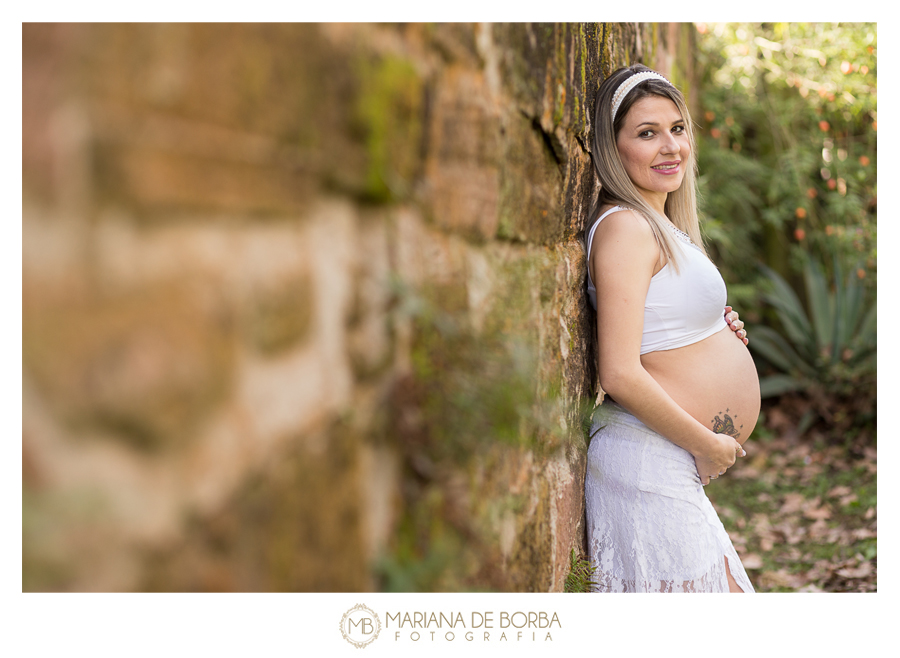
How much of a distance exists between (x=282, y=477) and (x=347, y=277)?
0.24 m

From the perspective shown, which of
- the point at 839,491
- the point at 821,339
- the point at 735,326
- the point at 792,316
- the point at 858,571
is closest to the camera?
the point at 735,326

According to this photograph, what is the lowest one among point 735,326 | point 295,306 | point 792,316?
point 792,316

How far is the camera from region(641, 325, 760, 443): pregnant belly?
1.67 m

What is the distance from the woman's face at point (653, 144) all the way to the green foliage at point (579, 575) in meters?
1.08

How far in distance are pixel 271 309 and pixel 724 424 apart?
1.55 meters

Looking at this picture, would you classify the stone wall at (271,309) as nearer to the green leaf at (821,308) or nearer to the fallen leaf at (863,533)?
the fallen leaf at (863,533)

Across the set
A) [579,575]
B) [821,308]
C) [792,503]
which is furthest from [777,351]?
[579,575]

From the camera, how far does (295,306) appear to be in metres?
0.64

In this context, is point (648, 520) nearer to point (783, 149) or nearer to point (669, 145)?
point (669, 145)

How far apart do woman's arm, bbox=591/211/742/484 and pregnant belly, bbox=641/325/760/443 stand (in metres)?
0.09

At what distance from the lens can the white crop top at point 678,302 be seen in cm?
163

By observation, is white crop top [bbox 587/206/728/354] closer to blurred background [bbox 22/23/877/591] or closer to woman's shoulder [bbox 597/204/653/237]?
woman's shoulder [bbox 597/204/653/237]
